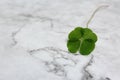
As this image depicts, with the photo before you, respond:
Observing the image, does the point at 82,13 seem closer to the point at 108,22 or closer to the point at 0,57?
the point at 108,22

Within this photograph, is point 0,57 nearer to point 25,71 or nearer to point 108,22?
point 25,71

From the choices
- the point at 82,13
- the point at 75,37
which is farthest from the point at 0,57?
the point at 82,13

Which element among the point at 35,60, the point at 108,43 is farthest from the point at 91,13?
the point at 35,60

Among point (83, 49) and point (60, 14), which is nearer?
point (83, 49)
